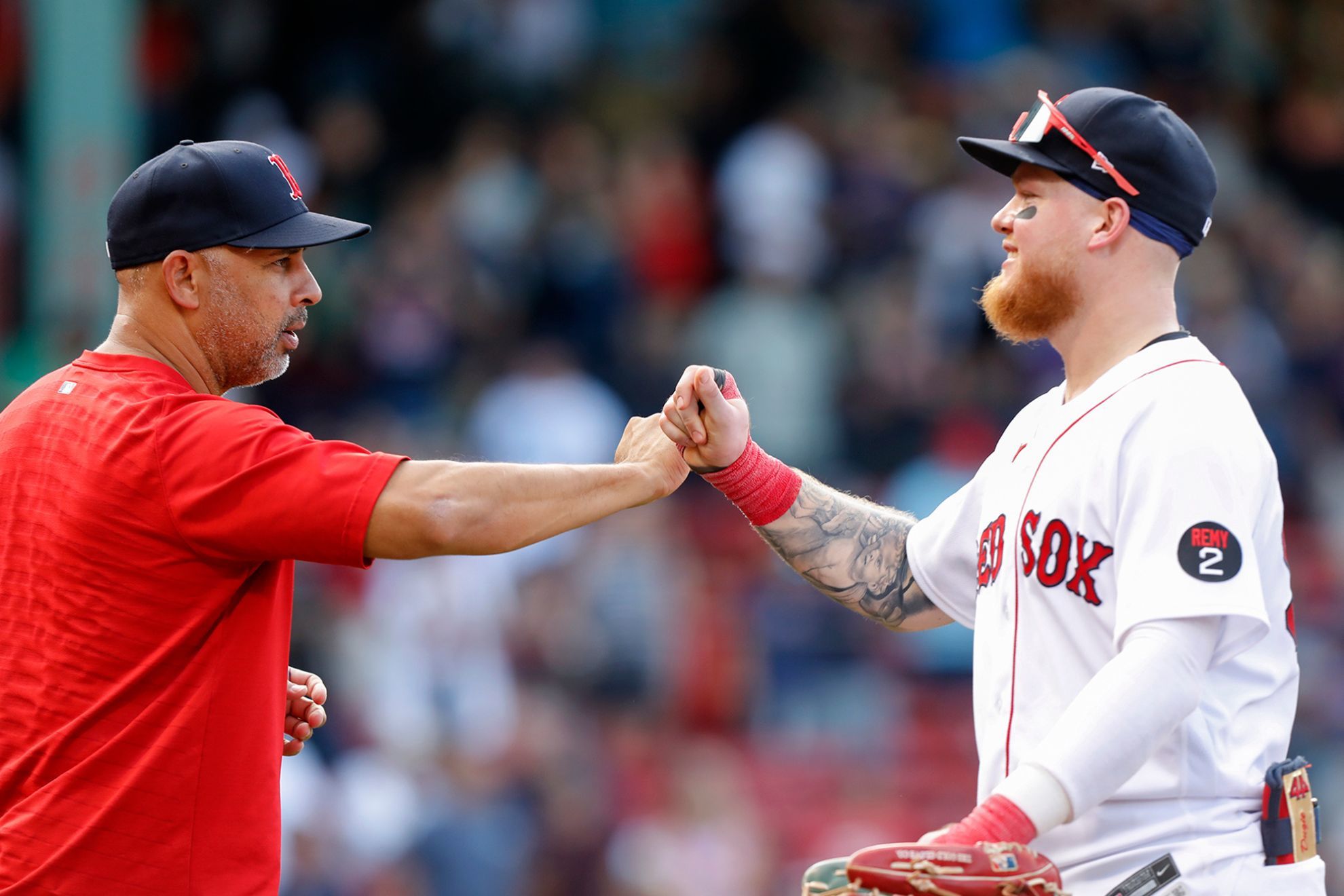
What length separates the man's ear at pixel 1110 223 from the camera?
137 inches

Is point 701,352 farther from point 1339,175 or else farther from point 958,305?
point 1339,175

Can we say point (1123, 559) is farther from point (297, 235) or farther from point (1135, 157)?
point (297, 235)

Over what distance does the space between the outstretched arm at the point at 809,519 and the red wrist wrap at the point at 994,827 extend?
1.15m

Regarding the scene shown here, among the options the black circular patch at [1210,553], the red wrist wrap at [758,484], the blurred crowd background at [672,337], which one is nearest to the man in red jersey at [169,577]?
the red wrist wrap at [758,484]

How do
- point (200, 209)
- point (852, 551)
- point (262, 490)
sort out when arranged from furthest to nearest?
point (852, 551) < point (200, 209) < point (262, 490)

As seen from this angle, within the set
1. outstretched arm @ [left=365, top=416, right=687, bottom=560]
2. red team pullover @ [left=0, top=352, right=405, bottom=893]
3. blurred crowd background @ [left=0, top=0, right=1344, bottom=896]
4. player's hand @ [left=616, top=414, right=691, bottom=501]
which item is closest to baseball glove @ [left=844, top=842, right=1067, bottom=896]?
outstretched arm @ [left=365, top=416, right=687, bottom=560]

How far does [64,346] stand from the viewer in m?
8.79

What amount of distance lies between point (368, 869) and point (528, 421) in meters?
2.83

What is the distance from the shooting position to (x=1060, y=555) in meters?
3.32

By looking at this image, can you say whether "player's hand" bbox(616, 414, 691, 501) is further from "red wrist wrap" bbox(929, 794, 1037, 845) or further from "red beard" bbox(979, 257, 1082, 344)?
"red wrist wrap" bbox(929, 794, 1037, 845)

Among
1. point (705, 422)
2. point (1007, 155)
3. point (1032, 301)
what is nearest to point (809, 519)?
point (705, 422)

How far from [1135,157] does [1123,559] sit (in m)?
0.89

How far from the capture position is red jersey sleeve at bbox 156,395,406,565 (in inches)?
122

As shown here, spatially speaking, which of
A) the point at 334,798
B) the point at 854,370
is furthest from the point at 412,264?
the point at 334,798
